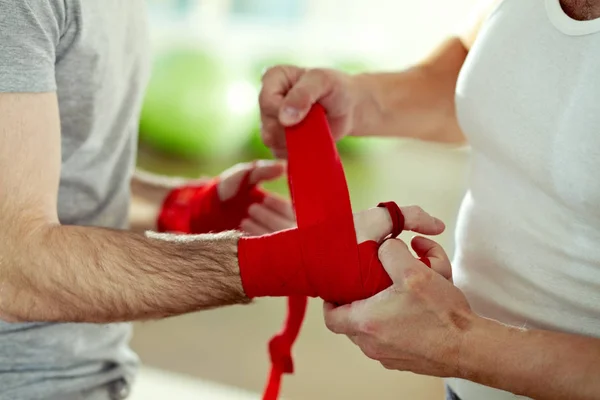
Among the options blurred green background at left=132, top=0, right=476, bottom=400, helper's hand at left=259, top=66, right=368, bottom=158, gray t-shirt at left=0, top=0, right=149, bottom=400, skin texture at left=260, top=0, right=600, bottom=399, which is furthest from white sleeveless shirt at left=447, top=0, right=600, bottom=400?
blurred green background at left=132, top=0, right=476, bottom=400

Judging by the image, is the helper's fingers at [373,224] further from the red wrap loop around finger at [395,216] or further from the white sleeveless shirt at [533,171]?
the white sleeveless shirt at [533,171]

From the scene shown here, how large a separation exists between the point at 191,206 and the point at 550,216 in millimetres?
565

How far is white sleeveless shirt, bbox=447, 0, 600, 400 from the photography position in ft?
2.67

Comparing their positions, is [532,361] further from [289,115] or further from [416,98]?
[416,98]

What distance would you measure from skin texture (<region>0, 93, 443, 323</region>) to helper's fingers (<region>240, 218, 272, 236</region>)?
0.27 m

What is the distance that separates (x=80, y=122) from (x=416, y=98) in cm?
48

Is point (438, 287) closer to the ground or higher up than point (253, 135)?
higher up

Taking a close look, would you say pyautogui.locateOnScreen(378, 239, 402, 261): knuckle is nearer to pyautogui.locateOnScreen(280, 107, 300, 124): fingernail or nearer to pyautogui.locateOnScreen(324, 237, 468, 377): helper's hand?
pyautogui.locateOnScreen(324, 237, 468, 377): helper's hand

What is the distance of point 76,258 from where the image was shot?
0.83m

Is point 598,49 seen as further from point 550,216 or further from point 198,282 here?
point 198,282

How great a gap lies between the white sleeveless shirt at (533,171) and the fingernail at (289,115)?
0.69ft

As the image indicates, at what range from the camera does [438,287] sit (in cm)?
77

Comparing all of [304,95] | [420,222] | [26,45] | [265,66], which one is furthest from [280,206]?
[265,66]

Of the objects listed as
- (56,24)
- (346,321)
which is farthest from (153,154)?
(346,321)
